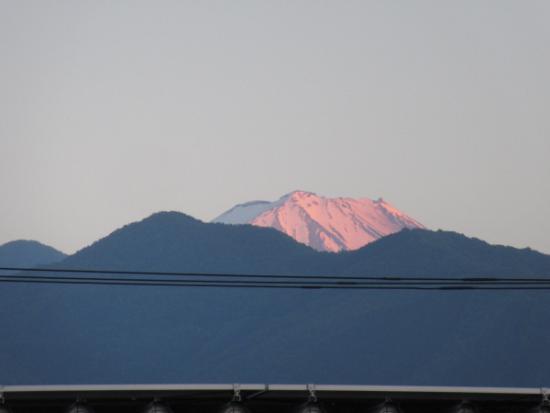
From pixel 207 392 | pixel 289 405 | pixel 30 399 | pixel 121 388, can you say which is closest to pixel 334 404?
pixel 289 405

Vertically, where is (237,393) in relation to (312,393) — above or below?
above

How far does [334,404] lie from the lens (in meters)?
48.4

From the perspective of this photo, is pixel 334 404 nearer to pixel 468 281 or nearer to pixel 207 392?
→ pixel 207 392

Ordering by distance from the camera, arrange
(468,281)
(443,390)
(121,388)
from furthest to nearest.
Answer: (443,390), (121,388), (468,281)

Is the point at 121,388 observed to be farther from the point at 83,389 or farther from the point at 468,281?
the point at 468,281

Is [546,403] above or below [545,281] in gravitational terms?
below

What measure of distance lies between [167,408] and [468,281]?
40.5 ft

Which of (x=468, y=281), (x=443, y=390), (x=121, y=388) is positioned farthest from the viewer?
(x=443, y=390)

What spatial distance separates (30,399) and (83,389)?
2002mm

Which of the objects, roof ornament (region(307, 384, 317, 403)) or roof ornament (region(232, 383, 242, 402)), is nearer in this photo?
roof ornament (region(232, 383, 242, 402))

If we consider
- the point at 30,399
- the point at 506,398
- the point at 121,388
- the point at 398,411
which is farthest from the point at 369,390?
the point at 30,399

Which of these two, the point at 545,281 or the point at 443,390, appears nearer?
the point at 545,281

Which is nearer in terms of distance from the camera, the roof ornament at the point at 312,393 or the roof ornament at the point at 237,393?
the roof ornament at the point at 237,393

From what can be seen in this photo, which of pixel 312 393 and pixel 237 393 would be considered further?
pixel 312 393
